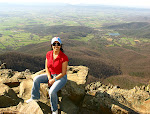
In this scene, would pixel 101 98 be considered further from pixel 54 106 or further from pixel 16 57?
pixel 16 57

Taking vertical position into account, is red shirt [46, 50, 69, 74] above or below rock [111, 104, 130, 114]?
above

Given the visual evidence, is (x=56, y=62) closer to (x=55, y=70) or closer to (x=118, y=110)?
(x=55, y=70)

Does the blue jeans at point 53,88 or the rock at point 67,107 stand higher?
the blue jeans at point 53,88

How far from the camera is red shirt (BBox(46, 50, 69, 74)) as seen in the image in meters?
13.0

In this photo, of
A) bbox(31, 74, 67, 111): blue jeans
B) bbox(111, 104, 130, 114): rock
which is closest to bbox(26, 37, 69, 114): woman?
bbox(31, 74, 67, 111): blue jeans

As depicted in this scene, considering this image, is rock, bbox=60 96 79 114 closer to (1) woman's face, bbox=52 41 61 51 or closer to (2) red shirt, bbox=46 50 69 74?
(2) red shirt, bbox=46 50 69 74

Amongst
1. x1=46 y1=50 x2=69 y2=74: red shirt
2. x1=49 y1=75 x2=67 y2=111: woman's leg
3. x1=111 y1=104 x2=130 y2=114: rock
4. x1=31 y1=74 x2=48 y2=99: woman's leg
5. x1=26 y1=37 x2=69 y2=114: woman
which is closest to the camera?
x1=49 y1=75 x2=67 y2=111: woman's leg

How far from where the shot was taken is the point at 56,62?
13141 mm

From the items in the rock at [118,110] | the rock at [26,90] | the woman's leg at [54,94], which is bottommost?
the rock at [118,110]

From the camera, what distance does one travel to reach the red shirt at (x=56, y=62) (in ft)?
42.8

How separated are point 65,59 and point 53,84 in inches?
111

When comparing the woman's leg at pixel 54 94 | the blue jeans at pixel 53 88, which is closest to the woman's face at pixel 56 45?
the blue jeans at pixel 53 88

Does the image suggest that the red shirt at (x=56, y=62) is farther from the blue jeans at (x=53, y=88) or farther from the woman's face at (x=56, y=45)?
the blue jeans at (x=53, y=88)

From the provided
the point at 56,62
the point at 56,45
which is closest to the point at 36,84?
the point at 56,62
